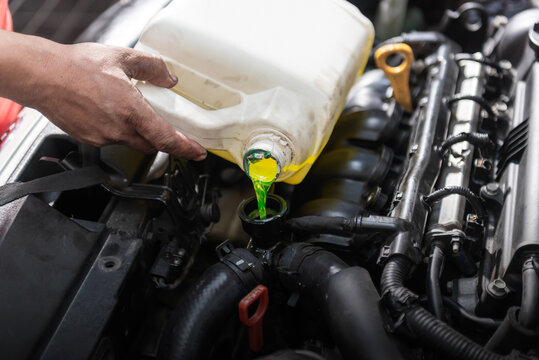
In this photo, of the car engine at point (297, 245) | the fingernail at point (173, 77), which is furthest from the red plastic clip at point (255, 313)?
the fingernail at point (173, 77)

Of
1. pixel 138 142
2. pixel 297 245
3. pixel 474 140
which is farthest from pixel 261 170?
pixel 474 140

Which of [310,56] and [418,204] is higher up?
[310,56]

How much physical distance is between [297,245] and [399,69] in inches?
28.5

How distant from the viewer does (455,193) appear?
0.99m

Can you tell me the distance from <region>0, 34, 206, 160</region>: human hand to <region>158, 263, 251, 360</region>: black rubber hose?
0.30 metres

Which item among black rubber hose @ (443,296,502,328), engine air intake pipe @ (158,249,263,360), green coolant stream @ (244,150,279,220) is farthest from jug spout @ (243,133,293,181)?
black rubber hose @ (443,296,502,328)

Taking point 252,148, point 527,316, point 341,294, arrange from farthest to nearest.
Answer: point 252,148 < point 341,294 < point 527,316

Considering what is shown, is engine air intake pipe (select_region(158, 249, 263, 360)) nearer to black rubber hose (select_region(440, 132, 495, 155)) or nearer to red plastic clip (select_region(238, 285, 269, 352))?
red plastic clip (select_region(238, 285, 269, 352))

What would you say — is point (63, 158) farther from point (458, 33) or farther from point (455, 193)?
point (458, 33)

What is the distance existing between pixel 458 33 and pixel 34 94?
1550 mm

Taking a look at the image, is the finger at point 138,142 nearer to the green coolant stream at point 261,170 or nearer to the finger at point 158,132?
the finger at point 158,132

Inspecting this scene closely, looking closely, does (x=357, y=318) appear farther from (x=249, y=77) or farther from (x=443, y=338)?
(x=249, y=77)

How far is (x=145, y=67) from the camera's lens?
103 cm

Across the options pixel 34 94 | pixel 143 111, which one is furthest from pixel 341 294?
pixel 34 94
